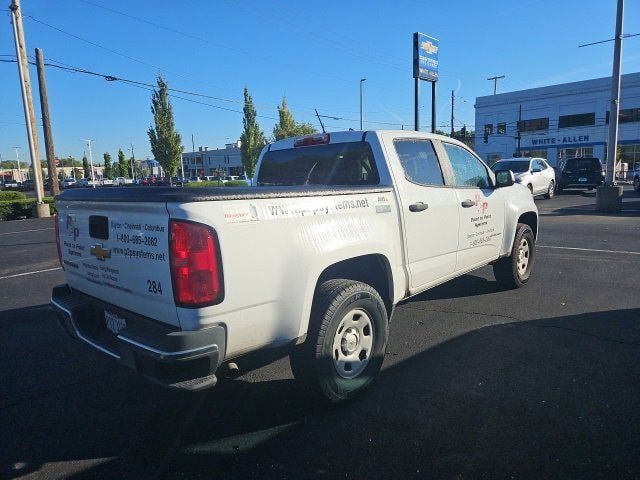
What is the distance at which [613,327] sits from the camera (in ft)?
14.2

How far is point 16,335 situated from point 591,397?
202 inches

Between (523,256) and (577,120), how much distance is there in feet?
155

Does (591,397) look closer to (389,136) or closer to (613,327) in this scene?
(613,327)

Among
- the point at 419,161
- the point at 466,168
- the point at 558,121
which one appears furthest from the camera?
the point at 558,121

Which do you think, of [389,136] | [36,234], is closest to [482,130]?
[36,234]

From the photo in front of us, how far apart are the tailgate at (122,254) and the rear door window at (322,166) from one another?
191 centimetres

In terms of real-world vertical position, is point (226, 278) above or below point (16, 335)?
above

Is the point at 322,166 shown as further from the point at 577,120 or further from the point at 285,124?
the point at 577,120

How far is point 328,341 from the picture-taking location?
9.41 feet

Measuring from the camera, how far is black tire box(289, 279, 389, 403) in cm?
283

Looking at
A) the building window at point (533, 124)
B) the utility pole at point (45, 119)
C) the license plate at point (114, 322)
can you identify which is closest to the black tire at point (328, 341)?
the license plate at point (114, 322)

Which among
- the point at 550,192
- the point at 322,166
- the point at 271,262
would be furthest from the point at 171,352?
the point at 550,192

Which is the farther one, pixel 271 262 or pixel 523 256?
pixel 523 256

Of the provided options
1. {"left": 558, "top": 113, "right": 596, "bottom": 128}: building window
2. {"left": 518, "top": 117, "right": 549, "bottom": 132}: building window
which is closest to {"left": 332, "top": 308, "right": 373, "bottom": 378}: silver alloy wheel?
{"left": 558, "top": 113, "right": 596, "bottom": 128}: building window
